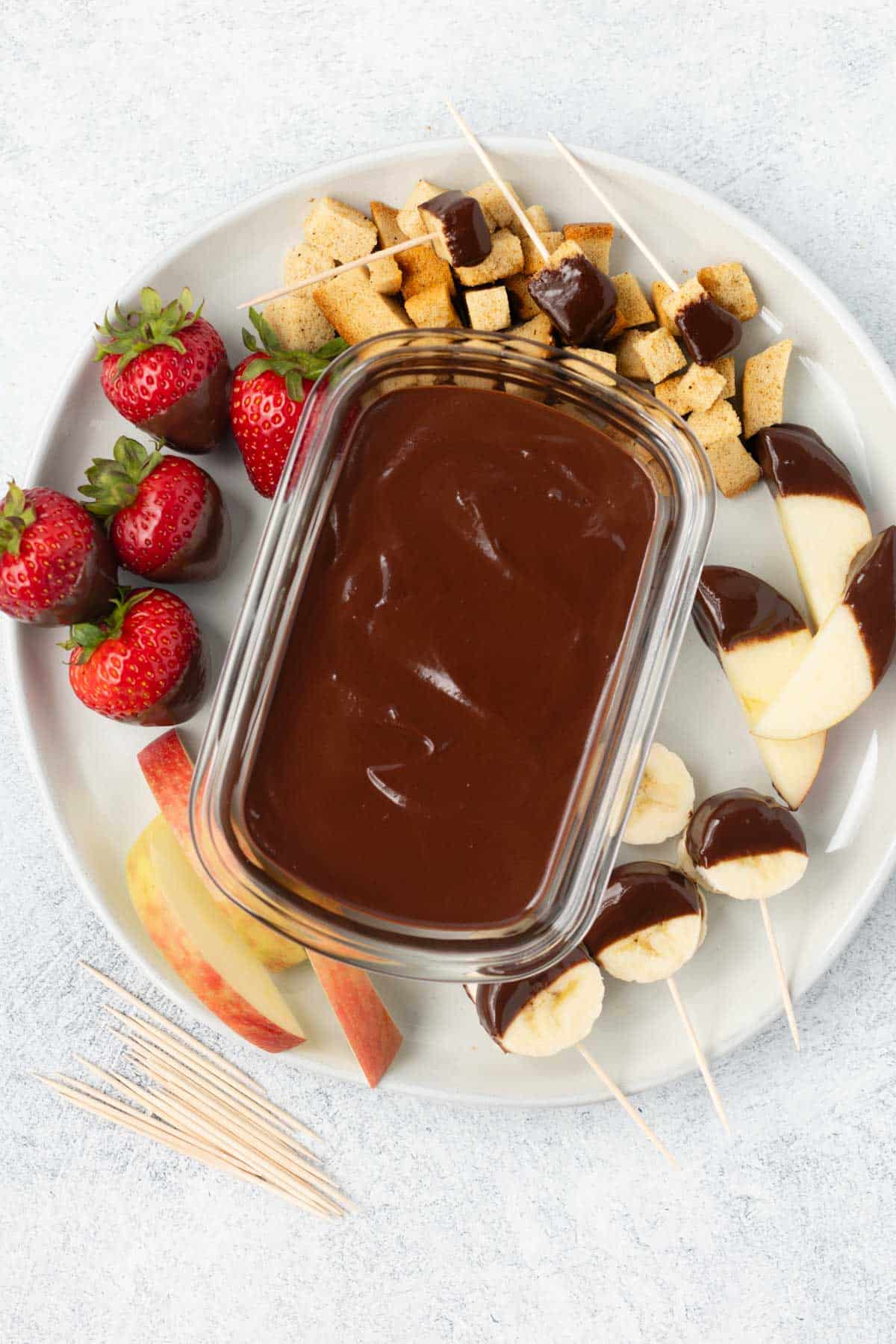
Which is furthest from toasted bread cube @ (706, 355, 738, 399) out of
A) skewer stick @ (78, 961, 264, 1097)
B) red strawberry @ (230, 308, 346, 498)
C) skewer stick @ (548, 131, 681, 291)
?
skewer stick @ (78, 961, 264, 1097)

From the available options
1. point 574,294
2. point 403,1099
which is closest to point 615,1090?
point 403,1099

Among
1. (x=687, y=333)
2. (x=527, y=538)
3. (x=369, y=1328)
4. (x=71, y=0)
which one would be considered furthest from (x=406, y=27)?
(x=369, y=1328)

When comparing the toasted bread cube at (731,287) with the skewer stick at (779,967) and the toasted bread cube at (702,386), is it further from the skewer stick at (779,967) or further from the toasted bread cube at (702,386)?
the skewer stick at (779,967)

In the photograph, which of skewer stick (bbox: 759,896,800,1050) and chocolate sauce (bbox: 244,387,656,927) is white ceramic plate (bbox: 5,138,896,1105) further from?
chocolate sauce (bbox: 244,387,656,927)

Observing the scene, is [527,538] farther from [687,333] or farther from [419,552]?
[687,333]

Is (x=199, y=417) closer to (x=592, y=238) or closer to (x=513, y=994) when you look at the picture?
(x=592, y=238)
